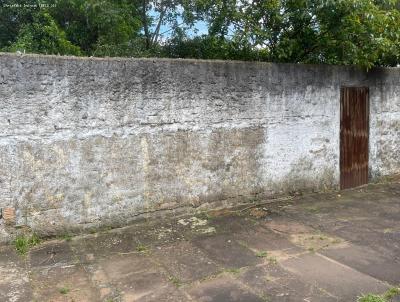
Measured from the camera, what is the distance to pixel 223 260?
4398 mm

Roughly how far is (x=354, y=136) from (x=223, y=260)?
13.4 feet

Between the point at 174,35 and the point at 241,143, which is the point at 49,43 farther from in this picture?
the point at 241,143

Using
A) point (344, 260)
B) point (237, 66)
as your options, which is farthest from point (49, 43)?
point (344, 260)

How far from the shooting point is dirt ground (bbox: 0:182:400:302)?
12.2ft

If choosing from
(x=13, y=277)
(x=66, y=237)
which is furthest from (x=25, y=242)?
(x=13, y=277)

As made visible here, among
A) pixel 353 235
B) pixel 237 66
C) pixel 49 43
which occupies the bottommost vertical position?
pixel 353 235

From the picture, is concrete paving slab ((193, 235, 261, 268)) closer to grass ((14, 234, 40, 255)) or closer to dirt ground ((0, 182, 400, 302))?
dirt ground ((0, 182, 400, 302))

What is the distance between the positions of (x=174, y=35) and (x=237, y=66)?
2176 millimetres

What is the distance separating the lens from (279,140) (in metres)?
6.49

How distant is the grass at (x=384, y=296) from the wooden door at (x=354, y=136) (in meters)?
3.76

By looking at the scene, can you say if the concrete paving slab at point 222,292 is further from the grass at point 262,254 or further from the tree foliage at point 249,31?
the tree foliage at point 249,31

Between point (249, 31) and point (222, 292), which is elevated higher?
point (249, 31)

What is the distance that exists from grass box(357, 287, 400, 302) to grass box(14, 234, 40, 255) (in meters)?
3.40

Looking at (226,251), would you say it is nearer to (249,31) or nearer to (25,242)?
(25,242)
